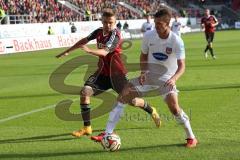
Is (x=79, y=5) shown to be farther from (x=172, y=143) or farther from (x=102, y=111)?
(x=172, y=143)

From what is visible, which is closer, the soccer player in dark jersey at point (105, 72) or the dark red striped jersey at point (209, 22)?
the soccer player in dark jersey at point (105, 72)

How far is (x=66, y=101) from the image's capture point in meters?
12.6

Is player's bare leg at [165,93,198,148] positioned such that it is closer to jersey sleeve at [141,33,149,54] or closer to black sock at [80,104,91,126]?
jersey sleeve at [141,33,149,54]

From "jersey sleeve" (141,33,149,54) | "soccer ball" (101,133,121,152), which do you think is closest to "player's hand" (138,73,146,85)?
"jersey sleeve" (141,33,149,54)

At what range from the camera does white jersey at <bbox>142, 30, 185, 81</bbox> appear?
734 centimetres

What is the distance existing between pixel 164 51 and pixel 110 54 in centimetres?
115

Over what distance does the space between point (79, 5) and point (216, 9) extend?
3507 centimetres

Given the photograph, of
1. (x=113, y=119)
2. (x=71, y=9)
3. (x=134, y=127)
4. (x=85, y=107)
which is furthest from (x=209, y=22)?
(x=71, y=9)

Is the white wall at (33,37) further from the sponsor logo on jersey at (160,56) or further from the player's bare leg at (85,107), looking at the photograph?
the sponsor logo on jersey at (160,56)

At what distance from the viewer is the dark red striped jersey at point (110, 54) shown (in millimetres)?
8023

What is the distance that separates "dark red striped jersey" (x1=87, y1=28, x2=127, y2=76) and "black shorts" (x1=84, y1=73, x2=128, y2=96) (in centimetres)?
7

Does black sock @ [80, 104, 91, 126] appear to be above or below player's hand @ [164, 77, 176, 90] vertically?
below

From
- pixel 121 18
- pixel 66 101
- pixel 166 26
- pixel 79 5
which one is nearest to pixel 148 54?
pixel 166 26

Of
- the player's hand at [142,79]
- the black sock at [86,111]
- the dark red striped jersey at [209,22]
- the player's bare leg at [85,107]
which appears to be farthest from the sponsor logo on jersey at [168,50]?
the dark red striped jersey at [209,22]
